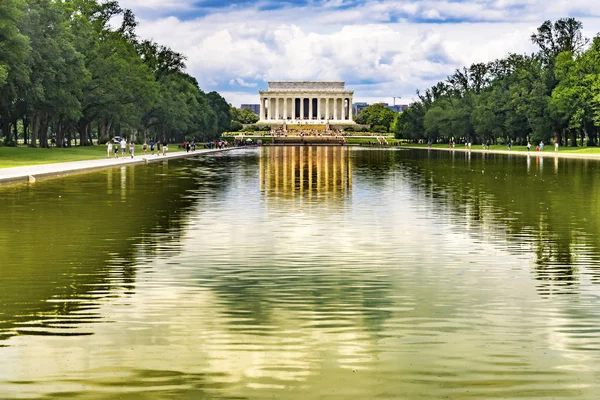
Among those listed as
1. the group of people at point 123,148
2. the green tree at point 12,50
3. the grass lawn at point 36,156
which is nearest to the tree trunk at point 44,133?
the group of people at point 123,148

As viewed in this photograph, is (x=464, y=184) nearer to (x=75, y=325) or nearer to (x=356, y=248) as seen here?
(x=356, y=248)

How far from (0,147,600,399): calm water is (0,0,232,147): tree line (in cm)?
Answer: 4717

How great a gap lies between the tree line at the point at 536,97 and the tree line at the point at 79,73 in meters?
43.0

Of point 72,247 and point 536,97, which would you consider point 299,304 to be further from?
point 536,97

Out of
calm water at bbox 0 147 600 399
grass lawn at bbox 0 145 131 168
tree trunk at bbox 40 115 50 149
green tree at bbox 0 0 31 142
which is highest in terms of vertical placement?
green tree at bbox 0 0 31 142

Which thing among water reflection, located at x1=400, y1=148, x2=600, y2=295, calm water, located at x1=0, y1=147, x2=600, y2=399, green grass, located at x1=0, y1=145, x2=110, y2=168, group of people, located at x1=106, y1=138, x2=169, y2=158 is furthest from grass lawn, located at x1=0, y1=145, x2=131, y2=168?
calm water, located at x1=0, y1=147, x2=600, y2=399

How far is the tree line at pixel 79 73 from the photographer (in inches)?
2857

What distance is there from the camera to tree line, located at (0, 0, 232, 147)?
72562 mm

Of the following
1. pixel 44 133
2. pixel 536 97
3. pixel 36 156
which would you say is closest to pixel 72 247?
pixel 36 156

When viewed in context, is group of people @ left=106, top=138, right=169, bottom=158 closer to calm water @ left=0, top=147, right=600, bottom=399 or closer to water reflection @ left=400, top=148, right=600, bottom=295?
water reflection @ left=400, top=148, right=600, bottom=295

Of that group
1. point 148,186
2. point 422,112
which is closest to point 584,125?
point 422,112

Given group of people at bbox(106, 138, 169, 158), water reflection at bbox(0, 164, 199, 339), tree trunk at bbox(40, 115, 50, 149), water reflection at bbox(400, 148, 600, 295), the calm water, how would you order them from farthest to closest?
tree trunk at bbox(40, 115, 50, 149), group of people at bbox(106, 138, 169, 158), water reflection at bbox(400, 148, 600, 295), water reflection at bbox(0, 164, 199, 339), the calm water

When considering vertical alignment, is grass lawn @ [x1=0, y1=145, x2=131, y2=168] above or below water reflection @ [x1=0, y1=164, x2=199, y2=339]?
above

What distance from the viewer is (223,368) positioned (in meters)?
8.73
